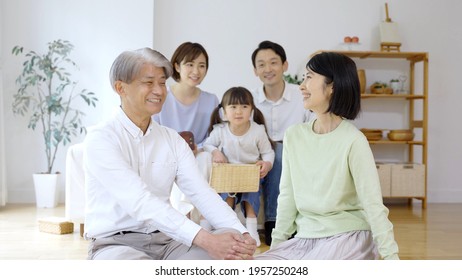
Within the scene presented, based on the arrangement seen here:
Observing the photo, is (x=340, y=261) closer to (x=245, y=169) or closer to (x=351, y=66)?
(x=351, y=66)

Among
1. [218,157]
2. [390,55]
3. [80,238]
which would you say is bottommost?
[80,238]

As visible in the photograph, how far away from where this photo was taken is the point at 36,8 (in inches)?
194

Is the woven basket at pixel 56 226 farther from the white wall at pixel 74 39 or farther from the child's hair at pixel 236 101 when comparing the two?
the white wall at pixel 74 39

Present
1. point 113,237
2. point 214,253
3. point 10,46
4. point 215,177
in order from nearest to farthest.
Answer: point 214,253 < point 113,237 < point 215,177 < point 10,46

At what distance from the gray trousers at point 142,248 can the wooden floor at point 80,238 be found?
1218 millimetres

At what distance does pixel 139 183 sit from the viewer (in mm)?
1524

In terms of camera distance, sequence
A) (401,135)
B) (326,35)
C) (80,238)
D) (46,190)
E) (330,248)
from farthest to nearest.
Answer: (326,35) < (401,135) < (46,190) < (80,238) < (330,248)

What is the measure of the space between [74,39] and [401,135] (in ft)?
9.23

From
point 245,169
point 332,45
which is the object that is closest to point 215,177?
point 245,169

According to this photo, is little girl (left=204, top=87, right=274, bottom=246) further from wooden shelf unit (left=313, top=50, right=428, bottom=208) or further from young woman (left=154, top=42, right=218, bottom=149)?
wooden shelf unit (left=313, top=50, right=428, bottom=208)

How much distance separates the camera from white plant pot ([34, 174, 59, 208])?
4.55 meters

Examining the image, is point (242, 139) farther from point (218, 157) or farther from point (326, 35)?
point (326, 35)

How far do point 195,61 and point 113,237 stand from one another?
1624mm

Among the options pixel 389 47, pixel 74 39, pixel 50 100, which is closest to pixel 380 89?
pixel 389 47
